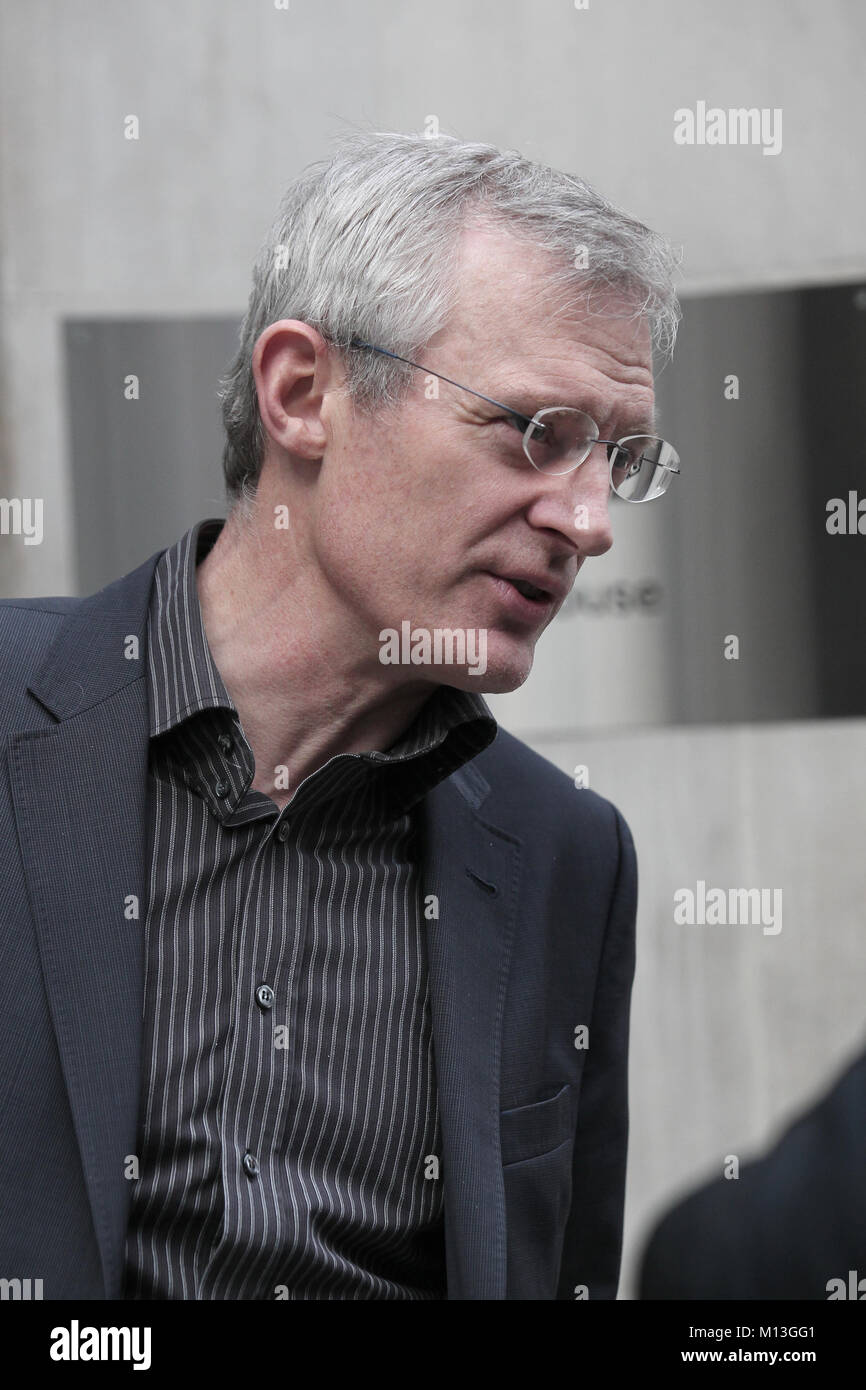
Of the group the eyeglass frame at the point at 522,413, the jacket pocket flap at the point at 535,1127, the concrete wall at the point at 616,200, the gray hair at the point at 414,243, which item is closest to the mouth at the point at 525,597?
the eyeglass frame at the point at 522,413

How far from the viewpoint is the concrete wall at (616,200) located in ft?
13.3

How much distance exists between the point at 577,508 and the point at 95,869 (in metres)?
0.76

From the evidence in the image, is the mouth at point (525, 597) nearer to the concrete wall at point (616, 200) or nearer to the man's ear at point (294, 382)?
the man's ear at point (294, 382)

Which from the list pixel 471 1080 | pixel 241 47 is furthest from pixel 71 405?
pixel 471 1080

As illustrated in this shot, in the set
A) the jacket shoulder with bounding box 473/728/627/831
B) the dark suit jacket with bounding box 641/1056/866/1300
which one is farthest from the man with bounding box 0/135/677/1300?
the dark suit jacket with bounding box 641/1056/866/1300

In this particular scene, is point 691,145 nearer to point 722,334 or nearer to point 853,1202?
point 722,334

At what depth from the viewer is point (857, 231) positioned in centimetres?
413

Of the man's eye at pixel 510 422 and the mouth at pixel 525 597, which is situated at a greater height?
the man's eye at pixel 510 422

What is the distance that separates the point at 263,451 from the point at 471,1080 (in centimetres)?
94

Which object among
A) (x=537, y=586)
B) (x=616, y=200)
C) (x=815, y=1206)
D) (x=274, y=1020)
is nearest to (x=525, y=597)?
(x=537, y=586)

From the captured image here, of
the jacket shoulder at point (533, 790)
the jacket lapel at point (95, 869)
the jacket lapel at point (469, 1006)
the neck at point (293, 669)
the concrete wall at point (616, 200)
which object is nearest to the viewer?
the jacket lapel at point (95, 869)

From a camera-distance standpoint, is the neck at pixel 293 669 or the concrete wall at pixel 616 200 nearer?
the neck at pixel 293 669

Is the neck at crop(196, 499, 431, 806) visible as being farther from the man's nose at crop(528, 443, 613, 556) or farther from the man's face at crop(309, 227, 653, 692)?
the man's nose at crop(528, 443, 613, 556)

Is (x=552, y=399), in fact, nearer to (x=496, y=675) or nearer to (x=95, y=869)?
(x=496, y=675)
